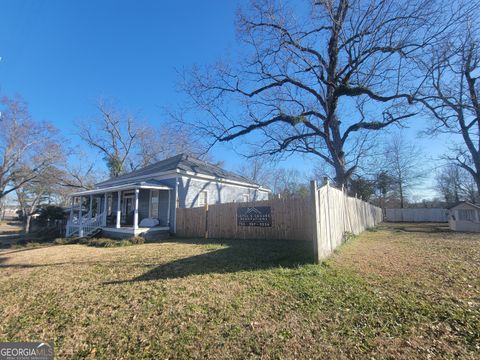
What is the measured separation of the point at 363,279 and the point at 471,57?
45.5 ft

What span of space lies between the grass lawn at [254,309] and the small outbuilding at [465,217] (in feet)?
36.2

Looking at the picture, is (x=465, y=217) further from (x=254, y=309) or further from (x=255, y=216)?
(x=254, y=309)

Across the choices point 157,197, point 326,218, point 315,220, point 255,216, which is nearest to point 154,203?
point 157,197

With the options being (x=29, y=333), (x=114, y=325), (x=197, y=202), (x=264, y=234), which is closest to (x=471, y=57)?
(x=264, y=234)

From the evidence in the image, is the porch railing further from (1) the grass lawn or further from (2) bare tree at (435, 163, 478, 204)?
(2) bare tree at (435, 163, 478, 204)

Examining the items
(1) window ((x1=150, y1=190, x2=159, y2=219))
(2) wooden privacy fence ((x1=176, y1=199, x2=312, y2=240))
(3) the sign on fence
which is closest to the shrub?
(2) wooden privacy fence ((x1=176, y1=199, x2=312, y2=240))

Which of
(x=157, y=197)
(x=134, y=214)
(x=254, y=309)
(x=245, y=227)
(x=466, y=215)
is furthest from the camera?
(x=157, y=197)

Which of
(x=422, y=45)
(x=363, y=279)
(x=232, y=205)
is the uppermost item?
(x=422, y=45)

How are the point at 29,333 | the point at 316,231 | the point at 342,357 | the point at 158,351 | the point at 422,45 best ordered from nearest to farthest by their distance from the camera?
1. the point at 342,357
2. the point at 158,351
3. the point at 29,333
4. the point at 316,231
5. the point at 422,45

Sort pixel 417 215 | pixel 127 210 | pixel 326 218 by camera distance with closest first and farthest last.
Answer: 1. pixel 326 218
2. pixel 127 210
3. pixel 417 215

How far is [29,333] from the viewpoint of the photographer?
324cm

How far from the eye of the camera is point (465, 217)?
1484 cm

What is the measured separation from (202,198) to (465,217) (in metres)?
16.5

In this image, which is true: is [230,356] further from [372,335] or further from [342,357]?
[372,335]
